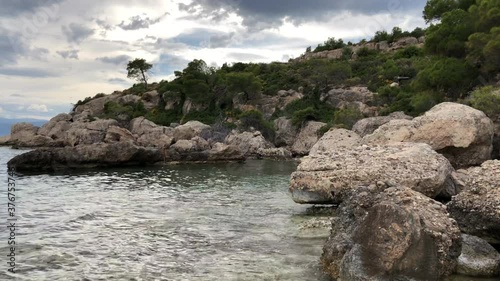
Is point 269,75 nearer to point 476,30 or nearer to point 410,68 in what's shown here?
point 410,68

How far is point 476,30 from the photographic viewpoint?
40.6m

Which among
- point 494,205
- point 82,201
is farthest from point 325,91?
point 494,205

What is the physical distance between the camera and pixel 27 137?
243ft

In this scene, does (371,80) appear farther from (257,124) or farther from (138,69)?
(138,69)

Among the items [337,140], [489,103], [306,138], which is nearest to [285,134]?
[306,138]

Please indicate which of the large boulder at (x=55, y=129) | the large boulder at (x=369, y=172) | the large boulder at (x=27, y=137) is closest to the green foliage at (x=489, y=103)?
the large boulder at (x=369, y=172)

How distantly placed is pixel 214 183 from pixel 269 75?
7445cm

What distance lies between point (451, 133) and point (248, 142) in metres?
37.5

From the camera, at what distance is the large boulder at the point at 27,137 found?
6931 cm

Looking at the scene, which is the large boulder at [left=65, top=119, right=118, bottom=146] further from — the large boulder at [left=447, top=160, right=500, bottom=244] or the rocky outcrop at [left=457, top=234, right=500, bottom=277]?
the rocky outcrop at [left=457, top=234, right=500, bottom=277]

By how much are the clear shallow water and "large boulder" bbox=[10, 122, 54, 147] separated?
1670 inches

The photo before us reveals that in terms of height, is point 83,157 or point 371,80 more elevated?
point 371,80

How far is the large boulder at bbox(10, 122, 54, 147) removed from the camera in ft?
227

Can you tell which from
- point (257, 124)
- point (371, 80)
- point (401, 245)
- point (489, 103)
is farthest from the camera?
point (371, 80)
